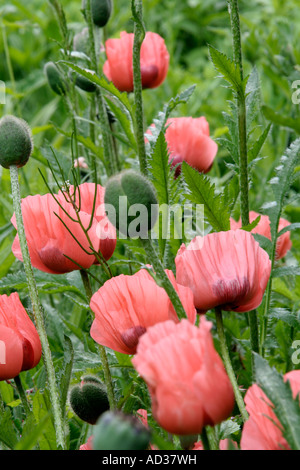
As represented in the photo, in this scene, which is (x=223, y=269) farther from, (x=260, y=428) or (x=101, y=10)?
(x=101, y=10)

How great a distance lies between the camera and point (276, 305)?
3.65 ft

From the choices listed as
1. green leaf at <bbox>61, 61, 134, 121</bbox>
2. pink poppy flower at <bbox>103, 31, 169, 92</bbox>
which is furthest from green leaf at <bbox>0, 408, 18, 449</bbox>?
pink poppy flower at <bbox>103, 31, 169, 92</bbox>

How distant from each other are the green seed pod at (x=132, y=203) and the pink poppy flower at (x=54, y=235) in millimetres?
183

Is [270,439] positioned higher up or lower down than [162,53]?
lower down

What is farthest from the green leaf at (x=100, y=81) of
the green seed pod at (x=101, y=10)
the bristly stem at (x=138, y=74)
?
the green seed pod at (x=101, y=10)

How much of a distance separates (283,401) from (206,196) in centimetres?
33

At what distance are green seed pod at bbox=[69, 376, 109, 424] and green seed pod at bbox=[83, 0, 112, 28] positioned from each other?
681mm

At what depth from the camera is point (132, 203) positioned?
55 cm

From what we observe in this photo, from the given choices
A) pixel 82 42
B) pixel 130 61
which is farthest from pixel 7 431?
pixel 82 42

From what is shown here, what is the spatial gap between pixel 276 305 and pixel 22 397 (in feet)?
1.70

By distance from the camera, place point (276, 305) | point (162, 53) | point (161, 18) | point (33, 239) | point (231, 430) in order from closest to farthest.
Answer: point (231, 430)
point (33, 239)
point (276, 305)
point (162, 53)
point (161, 18)

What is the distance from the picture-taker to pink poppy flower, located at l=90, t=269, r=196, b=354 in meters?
0.62
